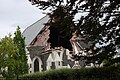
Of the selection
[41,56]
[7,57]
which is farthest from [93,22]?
[41,56]

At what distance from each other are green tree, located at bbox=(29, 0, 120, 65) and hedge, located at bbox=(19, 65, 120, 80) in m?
1.83

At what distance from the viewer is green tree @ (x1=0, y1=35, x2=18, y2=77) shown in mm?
32000

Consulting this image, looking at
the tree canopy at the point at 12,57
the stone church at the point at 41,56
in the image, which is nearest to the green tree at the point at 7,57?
the tree canopy at the point at 12,57

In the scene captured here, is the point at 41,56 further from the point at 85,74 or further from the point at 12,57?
the point at 85,74

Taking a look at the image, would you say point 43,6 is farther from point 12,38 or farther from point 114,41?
point 12,38

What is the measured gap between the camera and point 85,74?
1327 cm

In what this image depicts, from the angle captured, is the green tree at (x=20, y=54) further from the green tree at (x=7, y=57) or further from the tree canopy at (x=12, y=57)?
the green tree at (x=7, y=57)

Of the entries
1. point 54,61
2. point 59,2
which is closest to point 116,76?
point 59,2

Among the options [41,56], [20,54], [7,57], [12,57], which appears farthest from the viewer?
[41,56]

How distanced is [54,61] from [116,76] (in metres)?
32.6

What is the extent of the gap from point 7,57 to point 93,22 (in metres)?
25.2

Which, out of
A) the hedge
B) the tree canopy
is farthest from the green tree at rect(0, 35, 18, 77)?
the hedge

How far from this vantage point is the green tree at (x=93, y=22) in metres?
8.45

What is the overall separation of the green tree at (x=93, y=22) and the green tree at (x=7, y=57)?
924 inches
